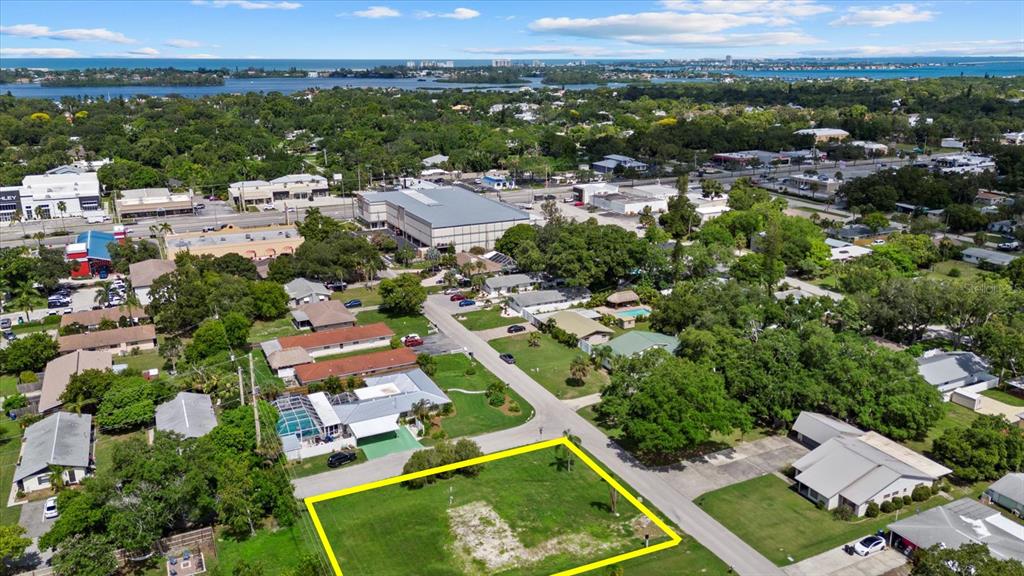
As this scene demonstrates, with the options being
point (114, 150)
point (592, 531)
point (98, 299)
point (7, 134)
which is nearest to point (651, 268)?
point (592, 531)

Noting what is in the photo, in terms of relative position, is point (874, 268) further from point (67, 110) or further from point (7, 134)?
point (67, 110)

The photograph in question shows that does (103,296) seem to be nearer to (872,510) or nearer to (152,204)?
(152,204)

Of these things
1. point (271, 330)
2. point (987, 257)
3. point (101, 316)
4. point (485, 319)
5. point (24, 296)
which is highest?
point (987, 257)

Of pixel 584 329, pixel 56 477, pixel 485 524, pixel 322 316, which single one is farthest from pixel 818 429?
pixel 56 477

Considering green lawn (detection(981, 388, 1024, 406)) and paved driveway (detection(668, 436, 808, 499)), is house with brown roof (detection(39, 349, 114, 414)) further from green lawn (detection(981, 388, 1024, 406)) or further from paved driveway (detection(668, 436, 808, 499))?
green lawn (detection(981, 388, 1024, 406))

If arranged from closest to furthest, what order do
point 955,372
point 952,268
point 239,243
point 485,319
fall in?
point 955,372 < point 485,319 < point 952,268 < point 239,243

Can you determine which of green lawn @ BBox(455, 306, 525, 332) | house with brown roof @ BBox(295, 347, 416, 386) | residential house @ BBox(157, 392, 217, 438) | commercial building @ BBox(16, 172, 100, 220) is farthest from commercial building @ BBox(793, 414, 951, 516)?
commercial building @ BBox(16, 172, 100, 220)

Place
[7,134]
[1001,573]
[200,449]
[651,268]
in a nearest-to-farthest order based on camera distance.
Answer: [1001,573] < [200,449] < [651,268] < [7,134]
